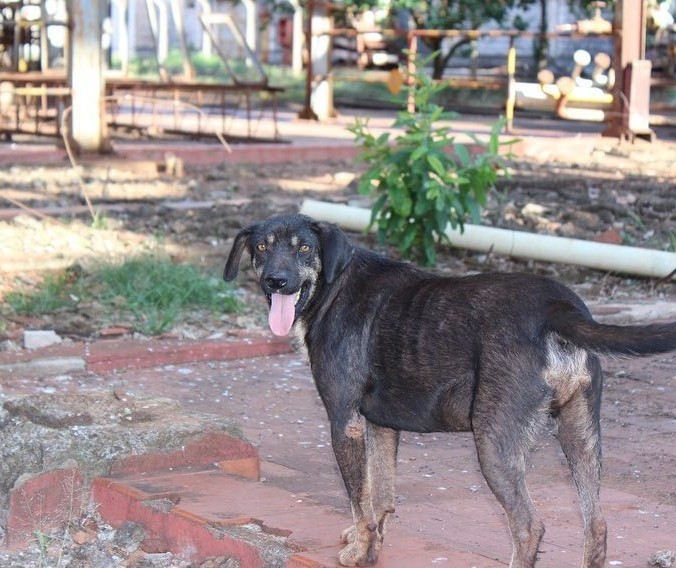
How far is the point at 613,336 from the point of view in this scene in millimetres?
4008

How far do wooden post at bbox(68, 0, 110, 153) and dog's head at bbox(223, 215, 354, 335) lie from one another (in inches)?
423

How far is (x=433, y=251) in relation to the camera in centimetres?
1007

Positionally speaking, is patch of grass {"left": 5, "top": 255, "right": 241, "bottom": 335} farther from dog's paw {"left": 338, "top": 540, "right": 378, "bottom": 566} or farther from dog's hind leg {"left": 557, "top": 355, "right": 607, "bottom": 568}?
dog's hind leg {"left": 557, "top": 355, "right": 607, "bottom": 568}

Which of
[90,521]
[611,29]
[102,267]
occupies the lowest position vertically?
[90,521]

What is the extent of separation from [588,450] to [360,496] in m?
0.78

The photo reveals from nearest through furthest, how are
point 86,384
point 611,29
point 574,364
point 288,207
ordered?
point 574,364, point 86,384, point 288,207, point 611,29

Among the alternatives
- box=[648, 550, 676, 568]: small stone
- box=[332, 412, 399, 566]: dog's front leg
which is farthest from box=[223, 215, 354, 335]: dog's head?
Result: box=[648, 550, 676, 568]: small stone

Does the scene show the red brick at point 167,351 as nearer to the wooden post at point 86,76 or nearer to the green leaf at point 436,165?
the green leaf at point 436,165

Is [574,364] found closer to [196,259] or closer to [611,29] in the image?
[196,259]

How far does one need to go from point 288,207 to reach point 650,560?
814cm

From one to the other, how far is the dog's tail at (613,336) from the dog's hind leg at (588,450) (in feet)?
0.59

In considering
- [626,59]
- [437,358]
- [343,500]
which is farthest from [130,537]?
[626,59]

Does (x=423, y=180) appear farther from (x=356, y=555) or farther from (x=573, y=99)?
(x=573, y=99)

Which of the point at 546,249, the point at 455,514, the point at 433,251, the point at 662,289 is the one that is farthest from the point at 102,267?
the point at 455,514
